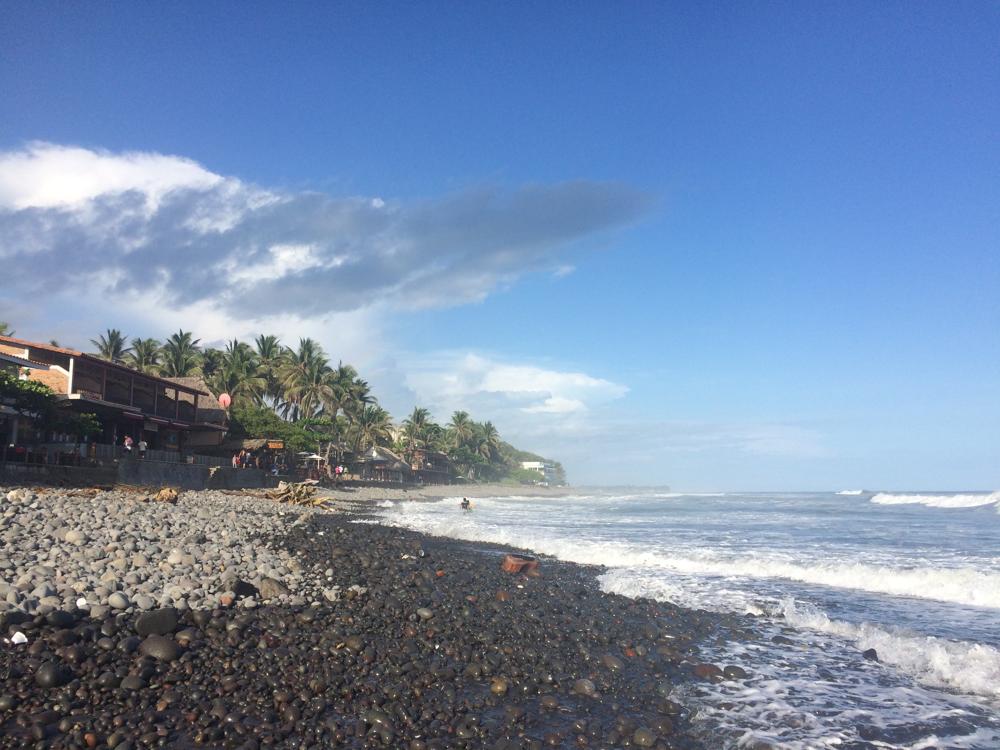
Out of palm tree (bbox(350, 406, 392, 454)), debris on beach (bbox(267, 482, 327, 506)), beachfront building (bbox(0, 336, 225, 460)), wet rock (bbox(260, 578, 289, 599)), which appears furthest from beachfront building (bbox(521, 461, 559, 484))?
wet rock (bbox(260, 578, 289, 599))

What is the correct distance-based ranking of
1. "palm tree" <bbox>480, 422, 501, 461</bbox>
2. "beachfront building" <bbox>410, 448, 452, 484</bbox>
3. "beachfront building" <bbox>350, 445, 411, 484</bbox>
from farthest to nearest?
"palm tree" <bbox>480, 422, 501, 461</bbox> → "beachfront building" <bbox>410, 448, 452, 484</bbox> → "beachfront building" <bbox>350, 445, 411, 484</bbox>

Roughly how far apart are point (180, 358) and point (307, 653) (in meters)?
55.1

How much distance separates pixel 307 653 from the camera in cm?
705

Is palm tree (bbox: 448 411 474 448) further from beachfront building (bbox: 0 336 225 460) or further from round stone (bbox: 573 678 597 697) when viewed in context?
round stone (bbox: 573 678 597 697)

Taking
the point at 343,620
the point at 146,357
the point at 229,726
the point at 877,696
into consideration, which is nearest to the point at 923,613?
→ the point at 877,696

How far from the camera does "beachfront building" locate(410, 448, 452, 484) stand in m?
89.9

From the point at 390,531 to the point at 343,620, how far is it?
44.9ft

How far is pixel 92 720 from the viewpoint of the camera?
5.32 metres

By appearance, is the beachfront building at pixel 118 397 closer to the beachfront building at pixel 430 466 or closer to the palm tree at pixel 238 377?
the palm tree at pixel 238 377

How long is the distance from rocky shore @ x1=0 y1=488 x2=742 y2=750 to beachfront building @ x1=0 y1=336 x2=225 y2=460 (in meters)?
19.8

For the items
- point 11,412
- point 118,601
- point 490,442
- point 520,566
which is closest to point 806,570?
point 520,566

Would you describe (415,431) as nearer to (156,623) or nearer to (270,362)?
(270,362)

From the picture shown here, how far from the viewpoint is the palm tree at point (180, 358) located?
182ft

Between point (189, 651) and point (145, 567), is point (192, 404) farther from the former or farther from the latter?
point (189, 651)
